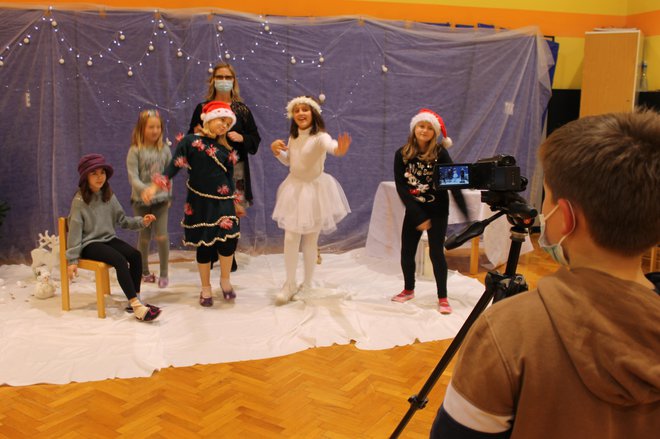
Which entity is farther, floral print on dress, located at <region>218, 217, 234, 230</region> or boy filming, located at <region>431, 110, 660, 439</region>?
floral print on dress, located at <region>218, 217, 234, 230</region>

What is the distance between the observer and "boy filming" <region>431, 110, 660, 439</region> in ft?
2.38

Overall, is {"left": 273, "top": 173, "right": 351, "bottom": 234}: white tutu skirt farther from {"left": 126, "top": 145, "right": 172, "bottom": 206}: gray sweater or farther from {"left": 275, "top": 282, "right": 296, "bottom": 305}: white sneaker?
{"left": 126, "top": 145, "right": 172, "bottom": 206}: gray sweater

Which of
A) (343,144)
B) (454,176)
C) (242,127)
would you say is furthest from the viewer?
(242,127)

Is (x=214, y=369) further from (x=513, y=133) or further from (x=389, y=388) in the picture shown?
(x=513, y=133)

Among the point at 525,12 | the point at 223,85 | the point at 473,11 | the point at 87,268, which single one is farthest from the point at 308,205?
the point at 525,12

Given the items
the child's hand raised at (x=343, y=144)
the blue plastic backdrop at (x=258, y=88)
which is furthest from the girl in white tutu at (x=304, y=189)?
the blue plastic backdrop at (x=258, y=88)

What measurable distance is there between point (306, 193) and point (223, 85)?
103 centimetres

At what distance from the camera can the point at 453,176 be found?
1573 mm

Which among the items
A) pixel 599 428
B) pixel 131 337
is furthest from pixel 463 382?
pixel 131 337

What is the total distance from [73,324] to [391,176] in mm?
2889

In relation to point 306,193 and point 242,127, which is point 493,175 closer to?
point 306,193

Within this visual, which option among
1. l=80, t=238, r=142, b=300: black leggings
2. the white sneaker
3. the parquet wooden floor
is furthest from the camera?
l=80, t=238, r=142, b=300: black leggings

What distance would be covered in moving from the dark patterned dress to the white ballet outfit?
0.36 metres

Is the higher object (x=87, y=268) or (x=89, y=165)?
(x=89, y=165)
